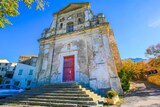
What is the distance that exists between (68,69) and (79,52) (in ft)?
Result: 7.21

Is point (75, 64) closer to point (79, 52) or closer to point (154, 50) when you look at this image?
point (79, 52)

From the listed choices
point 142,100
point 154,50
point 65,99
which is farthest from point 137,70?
point 65,99

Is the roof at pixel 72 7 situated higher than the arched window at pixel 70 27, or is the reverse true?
the roof at pixel 72 7

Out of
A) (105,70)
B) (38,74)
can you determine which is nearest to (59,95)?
(105,70)

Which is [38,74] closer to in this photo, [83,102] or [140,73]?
[83,102]

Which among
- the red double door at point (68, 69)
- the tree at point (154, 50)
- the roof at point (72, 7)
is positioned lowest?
the red double door at point (68, 69)

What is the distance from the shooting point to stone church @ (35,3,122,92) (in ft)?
37.9

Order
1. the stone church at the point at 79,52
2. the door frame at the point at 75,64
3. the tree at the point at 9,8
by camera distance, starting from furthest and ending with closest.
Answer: the door frame at the point at 75,64, the stone church at the point at 79,52, the tree at the point at 9,8

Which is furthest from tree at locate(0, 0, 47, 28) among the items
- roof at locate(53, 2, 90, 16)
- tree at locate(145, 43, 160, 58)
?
tree at locate(145, 43, 160, 58)

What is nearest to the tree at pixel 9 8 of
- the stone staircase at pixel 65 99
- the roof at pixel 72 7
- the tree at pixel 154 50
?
the stone staircase at pixel 65 99

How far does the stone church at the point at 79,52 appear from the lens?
1154 cm

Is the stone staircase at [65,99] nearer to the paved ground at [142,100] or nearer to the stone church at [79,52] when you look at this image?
the paved ground at [142,100]

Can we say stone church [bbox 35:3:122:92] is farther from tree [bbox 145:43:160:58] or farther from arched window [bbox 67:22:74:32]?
tree [bbox 145:43:160:58]

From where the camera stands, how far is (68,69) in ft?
44.5
